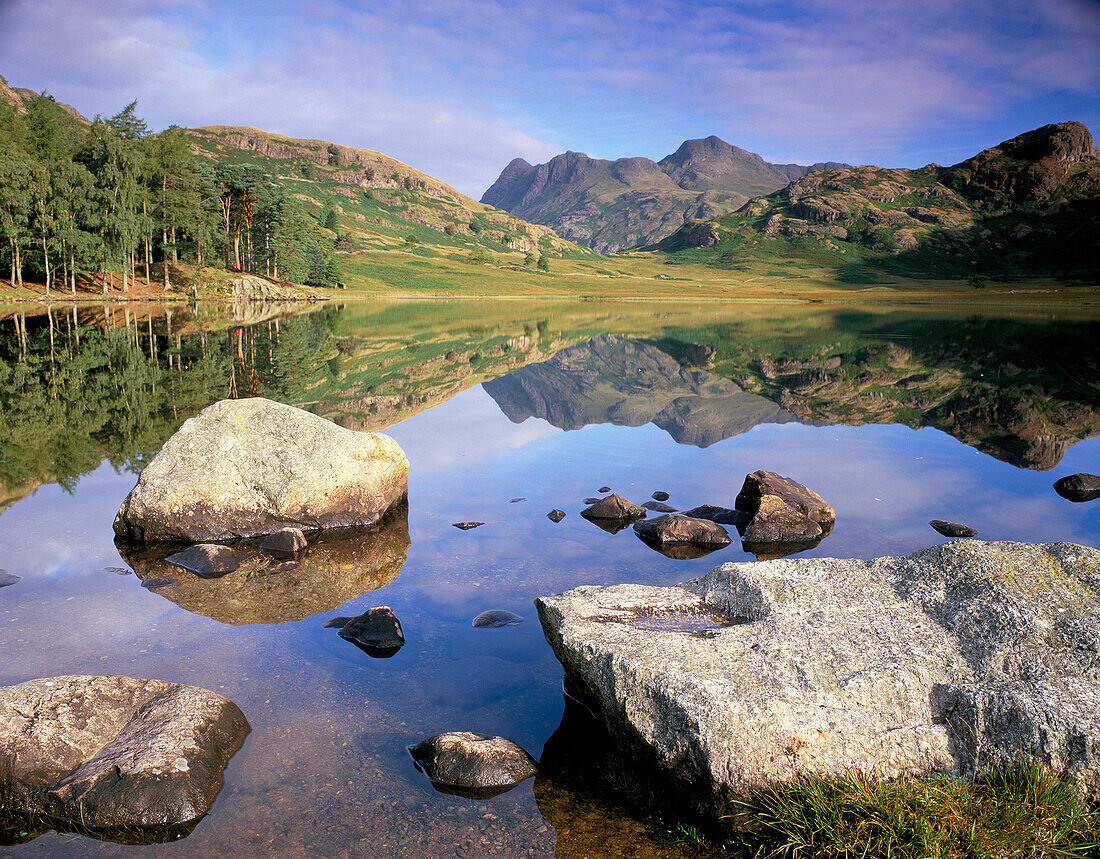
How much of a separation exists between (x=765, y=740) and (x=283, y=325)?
63094 millimetres

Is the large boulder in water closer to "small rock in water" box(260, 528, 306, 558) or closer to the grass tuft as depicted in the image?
"small rock in water" box(260, 528, 306, 558)

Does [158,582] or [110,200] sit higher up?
[110,200]

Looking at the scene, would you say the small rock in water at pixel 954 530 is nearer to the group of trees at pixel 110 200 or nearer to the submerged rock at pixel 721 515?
the submerged rock at pixel 721 515

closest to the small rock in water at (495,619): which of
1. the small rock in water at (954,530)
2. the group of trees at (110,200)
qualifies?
the small rock in water at (954,530)

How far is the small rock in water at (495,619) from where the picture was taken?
9.62 meters

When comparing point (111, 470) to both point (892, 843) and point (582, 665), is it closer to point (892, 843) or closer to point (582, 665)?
point (582, 665)

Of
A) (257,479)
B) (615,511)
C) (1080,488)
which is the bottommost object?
(615,511)

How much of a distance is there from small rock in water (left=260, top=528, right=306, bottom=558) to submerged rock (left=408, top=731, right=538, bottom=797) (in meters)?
6.58

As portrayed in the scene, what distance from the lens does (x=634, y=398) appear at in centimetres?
3019

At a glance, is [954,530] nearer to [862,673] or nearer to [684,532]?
[684,532]

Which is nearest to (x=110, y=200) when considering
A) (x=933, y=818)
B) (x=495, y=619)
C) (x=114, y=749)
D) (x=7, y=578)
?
(x=7, y=578)

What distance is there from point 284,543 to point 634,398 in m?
20.2

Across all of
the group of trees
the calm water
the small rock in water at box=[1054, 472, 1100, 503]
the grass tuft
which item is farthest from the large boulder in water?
the group of trees

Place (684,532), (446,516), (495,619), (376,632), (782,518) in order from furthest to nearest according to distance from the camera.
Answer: (446,516), (782,518), (684,532), (495,619), (376,632)
